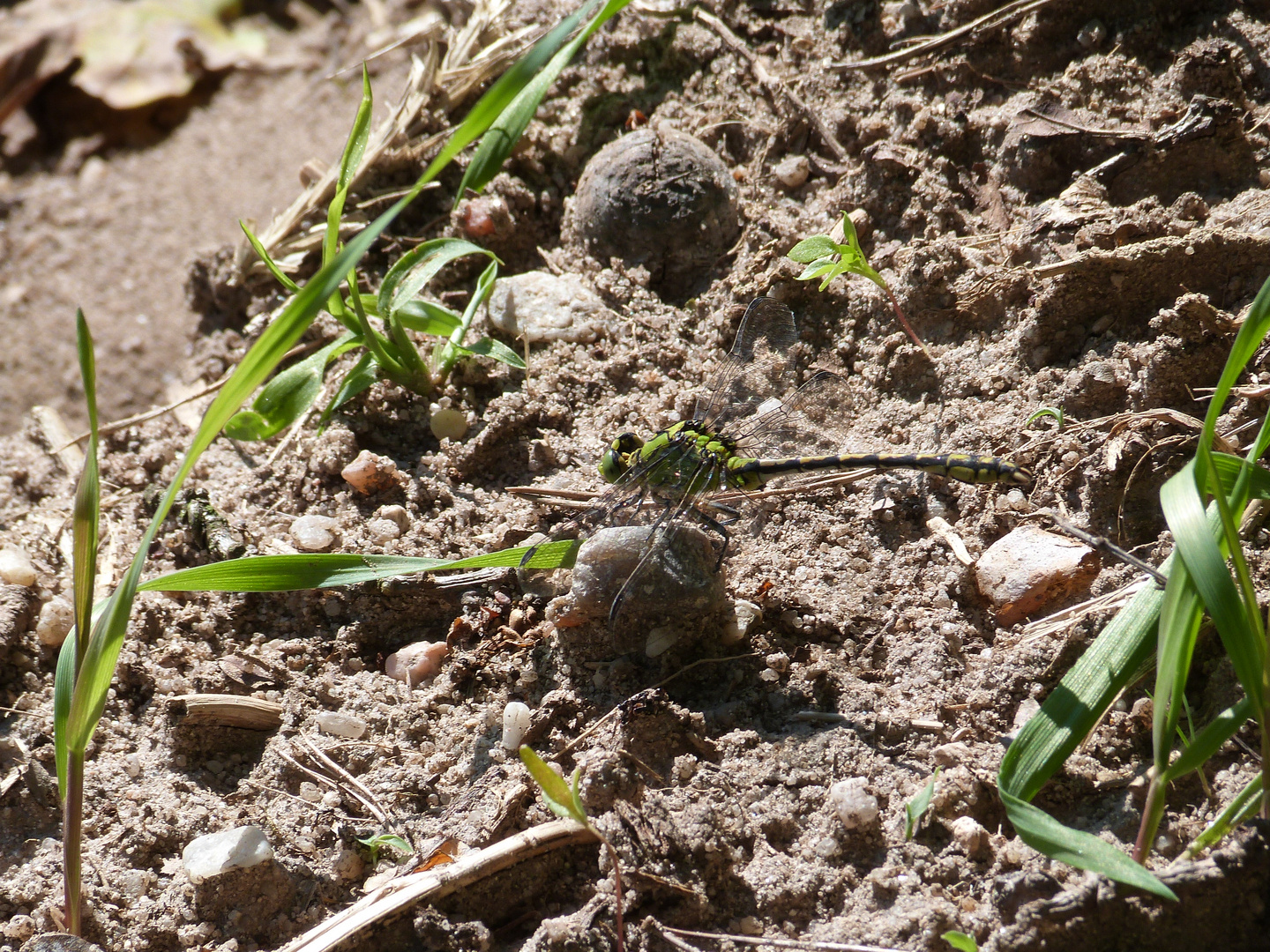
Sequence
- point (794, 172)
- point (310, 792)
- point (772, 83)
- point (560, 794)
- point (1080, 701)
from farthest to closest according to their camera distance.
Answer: point (772, 83)
point (794, 172)
point (310, 792)
point (1080, 701)
point (560, 794)

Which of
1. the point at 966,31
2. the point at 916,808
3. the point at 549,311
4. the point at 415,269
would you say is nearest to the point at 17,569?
the point at 415,269

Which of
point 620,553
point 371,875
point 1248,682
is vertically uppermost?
point 1248,682

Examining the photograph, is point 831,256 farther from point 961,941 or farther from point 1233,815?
point 961,941

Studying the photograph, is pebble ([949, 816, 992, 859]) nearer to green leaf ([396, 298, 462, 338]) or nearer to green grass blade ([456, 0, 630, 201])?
green grass blade ([456, 0, 630, 201])

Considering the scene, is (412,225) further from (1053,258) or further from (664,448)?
(1053,258)

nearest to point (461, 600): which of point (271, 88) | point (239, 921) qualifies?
point (239, 921)

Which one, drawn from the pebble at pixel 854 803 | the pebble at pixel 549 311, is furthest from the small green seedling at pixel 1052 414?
the pebble at pixel 549 311
